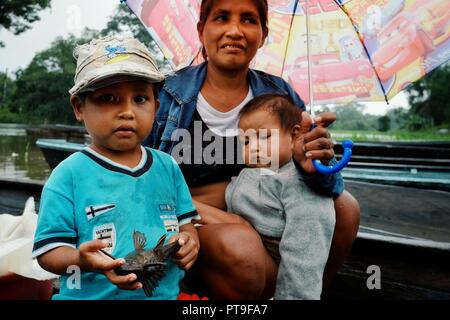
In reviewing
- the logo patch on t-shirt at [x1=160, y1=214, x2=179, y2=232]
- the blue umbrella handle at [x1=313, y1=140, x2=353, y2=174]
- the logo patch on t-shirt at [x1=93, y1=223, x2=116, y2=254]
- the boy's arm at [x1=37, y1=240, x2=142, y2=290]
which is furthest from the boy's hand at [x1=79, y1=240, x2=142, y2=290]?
the blue umbrella handle at [x1=313, y1=140, x2=353, y2=174]

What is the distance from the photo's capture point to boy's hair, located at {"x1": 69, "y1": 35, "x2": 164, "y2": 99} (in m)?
1.13

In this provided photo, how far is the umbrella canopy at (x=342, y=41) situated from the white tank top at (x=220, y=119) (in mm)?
481

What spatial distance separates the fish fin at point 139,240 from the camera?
1.12m

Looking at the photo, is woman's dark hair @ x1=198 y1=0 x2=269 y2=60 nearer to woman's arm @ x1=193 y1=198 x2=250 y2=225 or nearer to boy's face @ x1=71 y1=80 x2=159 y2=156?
boy's face @ x1=71 y1=80 x2=159 y2=156

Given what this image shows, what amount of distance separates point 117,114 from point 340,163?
2.31ft

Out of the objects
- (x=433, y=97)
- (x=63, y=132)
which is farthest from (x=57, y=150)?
(x=433, y=97)

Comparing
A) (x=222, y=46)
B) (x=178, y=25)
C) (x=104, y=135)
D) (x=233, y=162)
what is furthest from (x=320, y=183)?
(x=178, y=25)

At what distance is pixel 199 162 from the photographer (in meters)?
1.65

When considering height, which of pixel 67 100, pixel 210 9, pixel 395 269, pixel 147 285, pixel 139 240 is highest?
pixel 67 100

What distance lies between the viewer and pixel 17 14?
1612 cm

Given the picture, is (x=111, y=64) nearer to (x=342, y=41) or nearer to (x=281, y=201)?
(x=281, y=201)

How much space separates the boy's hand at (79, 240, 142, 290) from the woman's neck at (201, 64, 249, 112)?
2.92 feet

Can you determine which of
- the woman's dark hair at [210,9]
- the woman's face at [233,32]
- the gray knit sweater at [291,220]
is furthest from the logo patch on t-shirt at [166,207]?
the woman's dark hair at [210,9]
